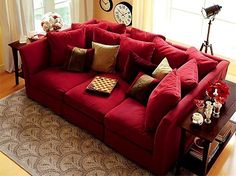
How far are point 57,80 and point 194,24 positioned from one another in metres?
2.31

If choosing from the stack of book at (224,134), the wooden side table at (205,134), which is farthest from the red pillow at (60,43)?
the stack of book at (224,134)

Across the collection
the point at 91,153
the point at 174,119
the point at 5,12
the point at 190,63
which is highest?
the point at 5,12

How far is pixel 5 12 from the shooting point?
15.6 feet

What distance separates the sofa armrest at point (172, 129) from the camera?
10.4 ft

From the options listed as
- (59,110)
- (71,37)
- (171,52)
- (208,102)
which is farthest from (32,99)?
(208,102)

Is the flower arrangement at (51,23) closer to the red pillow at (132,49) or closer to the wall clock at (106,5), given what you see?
the red pillow at (132,49)

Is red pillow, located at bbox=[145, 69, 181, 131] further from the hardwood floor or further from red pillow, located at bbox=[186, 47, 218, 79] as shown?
the hardwood floor

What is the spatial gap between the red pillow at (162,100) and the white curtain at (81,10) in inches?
108

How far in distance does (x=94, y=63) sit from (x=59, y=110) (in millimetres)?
720

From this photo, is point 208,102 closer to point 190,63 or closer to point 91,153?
point 190,63

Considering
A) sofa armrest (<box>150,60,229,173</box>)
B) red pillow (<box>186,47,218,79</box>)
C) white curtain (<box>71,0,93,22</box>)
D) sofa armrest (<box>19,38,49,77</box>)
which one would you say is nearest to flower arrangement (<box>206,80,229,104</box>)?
sofa armrest (<box>150,60,229,173</box>)

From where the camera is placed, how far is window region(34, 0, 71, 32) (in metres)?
5.38

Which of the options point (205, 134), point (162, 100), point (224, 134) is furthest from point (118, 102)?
point (224, 134)

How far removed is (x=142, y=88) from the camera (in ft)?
12.3
